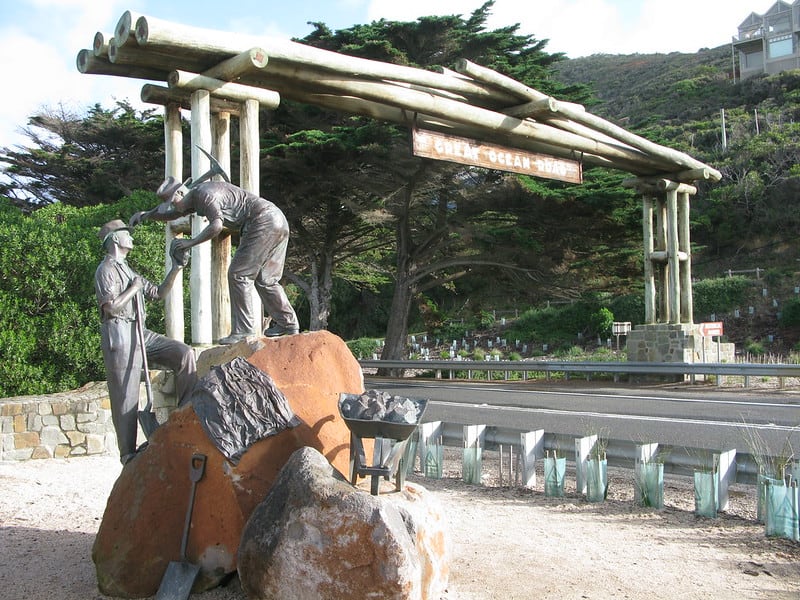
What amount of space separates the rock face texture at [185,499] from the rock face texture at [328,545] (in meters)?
0.37

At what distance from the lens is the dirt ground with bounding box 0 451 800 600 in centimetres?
435

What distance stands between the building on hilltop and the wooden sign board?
4988 centimetres

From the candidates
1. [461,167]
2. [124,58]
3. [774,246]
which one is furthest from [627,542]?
[774,246]

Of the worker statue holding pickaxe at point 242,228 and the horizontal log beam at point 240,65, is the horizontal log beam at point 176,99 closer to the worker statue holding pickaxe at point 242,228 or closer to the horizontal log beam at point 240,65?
the horizontal log beam at point 240,65

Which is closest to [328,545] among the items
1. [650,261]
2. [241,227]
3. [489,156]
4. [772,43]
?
[241,227]

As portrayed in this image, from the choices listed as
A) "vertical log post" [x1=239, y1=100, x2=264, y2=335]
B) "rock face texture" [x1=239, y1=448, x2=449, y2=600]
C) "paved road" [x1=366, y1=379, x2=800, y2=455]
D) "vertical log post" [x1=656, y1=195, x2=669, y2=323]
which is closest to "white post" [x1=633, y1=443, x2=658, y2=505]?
"paved road" [x1=366, y1=379, x2=800, y2=455]

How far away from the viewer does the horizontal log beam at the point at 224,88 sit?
852cm

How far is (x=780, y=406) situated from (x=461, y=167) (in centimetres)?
1007

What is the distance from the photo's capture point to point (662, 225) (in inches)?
671

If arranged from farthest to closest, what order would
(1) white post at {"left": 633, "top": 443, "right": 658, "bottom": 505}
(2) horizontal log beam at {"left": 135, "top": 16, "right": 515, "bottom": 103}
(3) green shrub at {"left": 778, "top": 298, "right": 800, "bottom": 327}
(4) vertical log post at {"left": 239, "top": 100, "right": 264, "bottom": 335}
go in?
(3) green shrub at {"left": 778, "top": 298, "right": 800, "bottom": 327} < (4) vertical log post at {"left": 239, "top": 100, "right": 264, "bottom": 335} < (2) horizontal log beam at {"left": 135, "top": 16, "right": 515, "bottom": 103} < (1) white post at {"left": 633, "top": 443, "right": 658, "bottom": 505}

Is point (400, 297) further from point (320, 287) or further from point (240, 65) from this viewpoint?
point (240, 65)

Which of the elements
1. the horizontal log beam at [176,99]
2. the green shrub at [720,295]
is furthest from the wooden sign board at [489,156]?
the green shrub at [720,295]

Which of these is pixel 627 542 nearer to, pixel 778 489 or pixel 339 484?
pixel 778 489

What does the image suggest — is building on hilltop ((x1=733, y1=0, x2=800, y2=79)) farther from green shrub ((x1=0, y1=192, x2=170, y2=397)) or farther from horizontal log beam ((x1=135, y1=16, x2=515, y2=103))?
green shrub ((x1=0, y1=192, x2=170, y2=397))
